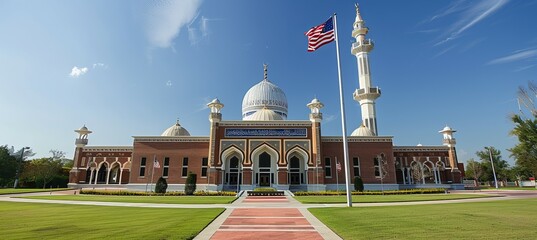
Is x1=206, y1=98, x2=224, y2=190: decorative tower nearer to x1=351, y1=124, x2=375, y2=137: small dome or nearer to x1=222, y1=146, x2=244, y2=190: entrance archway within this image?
x1=222, y1=146, x2=244, y2=190: entrance archway

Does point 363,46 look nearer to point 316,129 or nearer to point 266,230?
point 316,129

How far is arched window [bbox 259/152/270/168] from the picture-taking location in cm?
4034

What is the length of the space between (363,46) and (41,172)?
56.5 metres

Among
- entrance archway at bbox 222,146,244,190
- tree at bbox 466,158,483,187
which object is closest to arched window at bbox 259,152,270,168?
entrance archway at bbox 222,146,244,190

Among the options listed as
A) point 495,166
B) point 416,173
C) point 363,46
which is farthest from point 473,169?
point 363,46

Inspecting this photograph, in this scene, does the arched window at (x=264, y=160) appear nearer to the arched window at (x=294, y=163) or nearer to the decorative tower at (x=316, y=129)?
the arched window at (x=294, y=163)

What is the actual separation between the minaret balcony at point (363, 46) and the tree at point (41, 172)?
53.5m

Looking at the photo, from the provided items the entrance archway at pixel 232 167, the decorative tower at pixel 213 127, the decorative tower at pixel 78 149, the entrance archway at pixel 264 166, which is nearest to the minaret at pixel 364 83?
the entrance archway at pixel 264 166

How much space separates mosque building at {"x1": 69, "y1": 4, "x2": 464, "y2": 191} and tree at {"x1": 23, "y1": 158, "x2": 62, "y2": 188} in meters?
5.10

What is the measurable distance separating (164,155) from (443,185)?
1679 inches

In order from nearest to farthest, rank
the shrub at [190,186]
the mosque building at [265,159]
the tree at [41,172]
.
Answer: the shrub at [190,186]
the mosque building at [265,159]
the tree at [41,172]

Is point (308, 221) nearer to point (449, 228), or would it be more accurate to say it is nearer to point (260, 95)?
Answer: point (449, 228)

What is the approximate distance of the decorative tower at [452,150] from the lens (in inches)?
1726

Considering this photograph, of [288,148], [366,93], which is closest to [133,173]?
[288,148]
